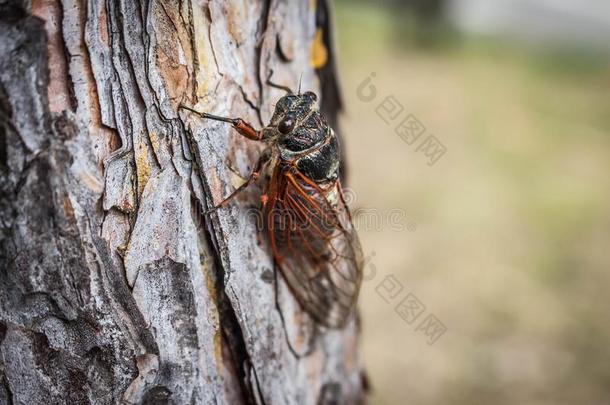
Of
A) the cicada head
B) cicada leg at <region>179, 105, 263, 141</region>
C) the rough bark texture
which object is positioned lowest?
the rough bark texture

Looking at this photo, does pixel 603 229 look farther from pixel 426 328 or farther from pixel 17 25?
pixel 17 25

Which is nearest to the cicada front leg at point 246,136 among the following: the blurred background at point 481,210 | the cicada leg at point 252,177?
the cicada leg at point 252,177

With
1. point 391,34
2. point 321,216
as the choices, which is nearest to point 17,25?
point 321,216

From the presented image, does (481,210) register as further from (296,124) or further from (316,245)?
(296,124)

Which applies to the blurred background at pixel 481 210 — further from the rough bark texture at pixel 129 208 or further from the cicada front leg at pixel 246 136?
the rough bark texture at pixel 129 208

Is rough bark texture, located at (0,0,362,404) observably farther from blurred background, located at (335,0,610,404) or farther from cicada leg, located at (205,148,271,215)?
blurred background, located at (335,0,610,404)

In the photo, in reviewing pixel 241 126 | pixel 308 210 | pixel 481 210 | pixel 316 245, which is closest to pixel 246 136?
pixel 241 126

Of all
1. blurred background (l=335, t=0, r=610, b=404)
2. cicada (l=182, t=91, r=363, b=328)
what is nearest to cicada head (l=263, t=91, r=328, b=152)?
cicada (l=182, t=91, r=363, b=328)
